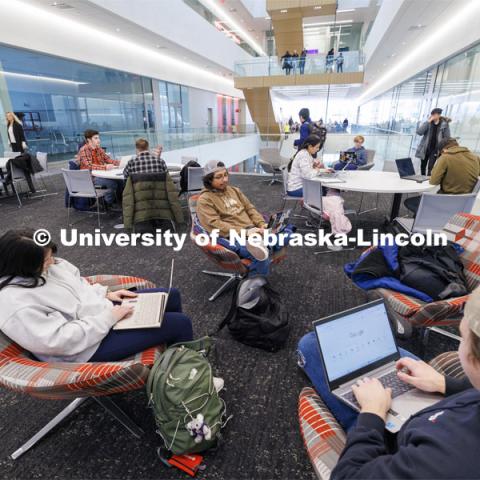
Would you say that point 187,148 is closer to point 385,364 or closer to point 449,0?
point 449,0

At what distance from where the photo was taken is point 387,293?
1971 mm

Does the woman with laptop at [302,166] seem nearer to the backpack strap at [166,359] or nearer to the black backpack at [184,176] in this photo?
the black backpack at [184,176]

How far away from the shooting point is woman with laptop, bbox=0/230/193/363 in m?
1.24

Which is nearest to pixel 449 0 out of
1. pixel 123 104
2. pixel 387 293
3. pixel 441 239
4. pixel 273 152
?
pixel 273 152

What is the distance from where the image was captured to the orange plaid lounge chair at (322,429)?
100 centimetres

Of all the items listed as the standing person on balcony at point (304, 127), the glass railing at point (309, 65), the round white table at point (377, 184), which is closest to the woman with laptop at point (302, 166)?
the round white table at point (377, 184)

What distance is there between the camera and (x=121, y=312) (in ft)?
5.16

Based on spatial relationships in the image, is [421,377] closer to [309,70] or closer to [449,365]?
[449,365]

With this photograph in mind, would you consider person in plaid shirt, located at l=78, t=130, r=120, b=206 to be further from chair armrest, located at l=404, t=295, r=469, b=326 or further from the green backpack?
chair armrest, located at l=404, t=295, r=469, b=326

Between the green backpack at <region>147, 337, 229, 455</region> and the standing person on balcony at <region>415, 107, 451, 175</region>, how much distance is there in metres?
5.75

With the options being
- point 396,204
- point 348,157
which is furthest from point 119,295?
point 348,157

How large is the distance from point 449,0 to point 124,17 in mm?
6705

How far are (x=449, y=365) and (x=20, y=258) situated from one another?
5.86ft

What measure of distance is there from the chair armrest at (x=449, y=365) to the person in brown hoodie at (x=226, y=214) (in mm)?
1338
